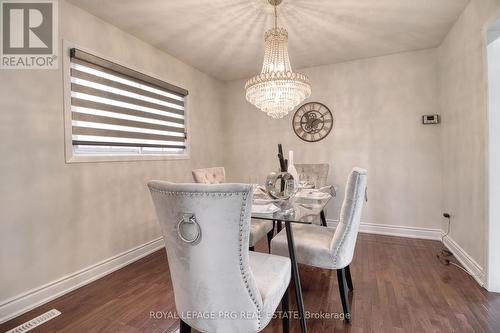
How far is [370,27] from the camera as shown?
8.46 feet

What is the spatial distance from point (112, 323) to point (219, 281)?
1224 millimetres

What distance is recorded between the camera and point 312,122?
3.73m

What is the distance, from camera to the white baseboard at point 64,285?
5.58 ft

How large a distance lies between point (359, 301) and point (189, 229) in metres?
1.60

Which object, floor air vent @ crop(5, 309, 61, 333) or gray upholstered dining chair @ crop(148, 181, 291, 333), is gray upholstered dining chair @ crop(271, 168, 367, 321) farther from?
floor air vent @ crop(5, 309, 61, 333)

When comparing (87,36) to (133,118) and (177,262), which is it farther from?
(177,262)

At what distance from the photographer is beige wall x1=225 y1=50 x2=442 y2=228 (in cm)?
312

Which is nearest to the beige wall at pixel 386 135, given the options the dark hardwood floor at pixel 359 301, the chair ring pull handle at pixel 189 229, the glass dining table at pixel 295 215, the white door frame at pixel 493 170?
the dark hardwood floor at pixel 359 301

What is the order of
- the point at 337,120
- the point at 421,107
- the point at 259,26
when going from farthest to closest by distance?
1. the point at 337,120
2. the point at 421,107
3. the point at 259,26

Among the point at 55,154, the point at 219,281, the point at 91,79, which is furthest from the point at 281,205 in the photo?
the point at 91,79

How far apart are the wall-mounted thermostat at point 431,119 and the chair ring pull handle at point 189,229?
342cm

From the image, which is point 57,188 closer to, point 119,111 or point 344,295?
point 119,111

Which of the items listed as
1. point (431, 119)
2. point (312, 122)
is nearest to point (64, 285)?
point (312, 122)
